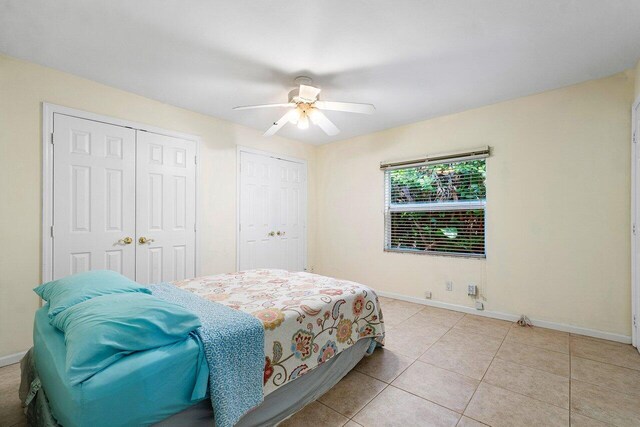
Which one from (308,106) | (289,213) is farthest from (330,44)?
(289,213)

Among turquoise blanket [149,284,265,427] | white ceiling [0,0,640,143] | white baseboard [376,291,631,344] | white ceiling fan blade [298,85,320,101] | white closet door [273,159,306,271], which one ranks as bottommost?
white baseboard [376,291,631,344]

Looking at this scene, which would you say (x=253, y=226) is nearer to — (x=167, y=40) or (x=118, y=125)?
(x=118, y=125)

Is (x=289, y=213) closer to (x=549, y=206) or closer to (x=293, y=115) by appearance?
(x=293, y=115)

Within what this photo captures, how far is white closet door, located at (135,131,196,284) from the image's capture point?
10.1 feet

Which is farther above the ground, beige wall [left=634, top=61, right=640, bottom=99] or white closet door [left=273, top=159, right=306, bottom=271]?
beige wall [left=634, top=61, right=640, bottom=99]

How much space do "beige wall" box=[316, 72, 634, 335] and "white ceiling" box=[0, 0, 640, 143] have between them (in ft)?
1.16

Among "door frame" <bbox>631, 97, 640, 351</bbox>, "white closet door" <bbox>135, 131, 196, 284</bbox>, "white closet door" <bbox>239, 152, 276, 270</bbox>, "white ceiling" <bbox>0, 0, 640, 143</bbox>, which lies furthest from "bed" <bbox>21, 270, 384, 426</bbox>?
"door frame" <bbox>631, 97, 640, 351</bbox>

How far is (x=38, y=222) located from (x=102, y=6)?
6.12ft

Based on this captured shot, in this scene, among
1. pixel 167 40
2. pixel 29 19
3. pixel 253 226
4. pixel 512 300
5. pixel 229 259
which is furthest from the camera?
pixel 253 226

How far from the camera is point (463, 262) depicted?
141 inches

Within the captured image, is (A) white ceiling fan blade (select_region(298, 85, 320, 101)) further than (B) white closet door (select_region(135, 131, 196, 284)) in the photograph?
No

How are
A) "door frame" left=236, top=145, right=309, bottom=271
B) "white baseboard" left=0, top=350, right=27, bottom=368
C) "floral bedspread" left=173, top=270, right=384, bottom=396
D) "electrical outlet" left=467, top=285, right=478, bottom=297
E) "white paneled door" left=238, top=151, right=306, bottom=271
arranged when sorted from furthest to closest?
"white paneled door" left=238, top=151, right=306, bottom=271 → "door frame" left=236, top=145, right=309, bottom=271 → "electrical outlet" left=467, top=285, right=478, bottom=297 → "white baseboard" left=0, top=350, right=27, bottom=368 → "floral bedspread" left=173, top=270, right=384, bottom=396

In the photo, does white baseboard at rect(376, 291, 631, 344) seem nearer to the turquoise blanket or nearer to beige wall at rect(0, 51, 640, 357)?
beige wall at rect(0, 51, 640, 357)

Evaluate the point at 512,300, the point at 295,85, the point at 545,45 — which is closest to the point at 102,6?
the point at 295,85
